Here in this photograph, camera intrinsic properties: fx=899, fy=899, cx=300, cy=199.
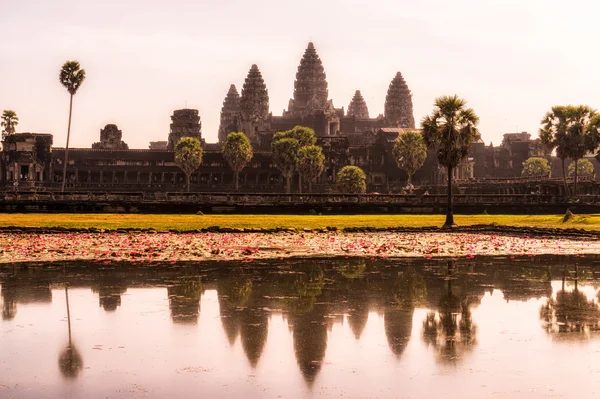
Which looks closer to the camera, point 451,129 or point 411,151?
point 451,129

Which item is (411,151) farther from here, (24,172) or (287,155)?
(24,172)

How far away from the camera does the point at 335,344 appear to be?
16.2 metres

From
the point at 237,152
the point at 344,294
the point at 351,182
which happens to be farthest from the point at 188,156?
the point at 344,294

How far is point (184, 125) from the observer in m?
176

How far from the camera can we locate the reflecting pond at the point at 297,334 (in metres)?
13.5

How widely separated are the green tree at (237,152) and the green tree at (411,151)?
2567 cm

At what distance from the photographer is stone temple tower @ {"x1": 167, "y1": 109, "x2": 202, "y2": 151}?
175500 mm

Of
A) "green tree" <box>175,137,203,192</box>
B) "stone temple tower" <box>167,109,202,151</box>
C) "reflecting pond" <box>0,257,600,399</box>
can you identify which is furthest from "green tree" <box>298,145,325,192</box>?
"reflecting pond" <box>0,257,600,399</box>

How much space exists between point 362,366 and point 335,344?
5.36 ft

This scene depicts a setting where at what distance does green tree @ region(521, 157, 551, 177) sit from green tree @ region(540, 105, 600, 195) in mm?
81202

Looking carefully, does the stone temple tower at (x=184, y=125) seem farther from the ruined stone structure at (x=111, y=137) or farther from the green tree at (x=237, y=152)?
the green tree at (x=237, y=152)

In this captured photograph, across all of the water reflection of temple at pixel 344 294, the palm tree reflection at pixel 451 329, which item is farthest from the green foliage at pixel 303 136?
the palm tree reflection at pixel 451 329

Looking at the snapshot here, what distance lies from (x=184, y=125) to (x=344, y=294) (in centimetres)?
15667

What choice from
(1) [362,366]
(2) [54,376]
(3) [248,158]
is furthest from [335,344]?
(3) [248,158]
